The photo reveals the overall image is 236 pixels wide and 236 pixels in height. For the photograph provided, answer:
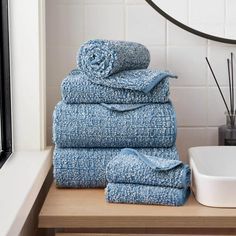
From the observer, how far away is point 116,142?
1.16 metres

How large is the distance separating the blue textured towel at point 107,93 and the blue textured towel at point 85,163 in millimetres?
117

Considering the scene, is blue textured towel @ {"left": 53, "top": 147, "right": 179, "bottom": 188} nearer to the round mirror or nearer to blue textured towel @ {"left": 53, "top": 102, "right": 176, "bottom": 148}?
blue textured towel @ {"left": 53, "top": 102, "right": 176, "bottom": 148}

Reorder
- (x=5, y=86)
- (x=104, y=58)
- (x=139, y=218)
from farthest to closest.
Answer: (x=5, y=86)
(x=104, y=58)
(x=139, y=218)

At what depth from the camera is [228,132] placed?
133 centimetres

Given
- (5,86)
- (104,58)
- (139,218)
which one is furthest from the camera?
(5,86)

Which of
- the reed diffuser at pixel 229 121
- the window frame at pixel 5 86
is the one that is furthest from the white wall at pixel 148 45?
the window frame at pixel 5 86

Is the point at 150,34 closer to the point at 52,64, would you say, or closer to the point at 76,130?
the point at 52,64

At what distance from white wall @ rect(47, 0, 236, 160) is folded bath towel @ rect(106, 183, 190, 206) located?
1.37 ft

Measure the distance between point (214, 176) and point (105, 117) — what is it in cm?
28

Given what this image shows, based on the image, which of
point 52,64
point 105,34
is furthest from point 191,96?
point 52,64

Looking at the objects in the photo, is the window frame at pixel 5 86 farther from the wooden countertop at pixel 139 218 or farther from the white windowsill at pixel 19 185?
the wooden countertop at pixel 139 218

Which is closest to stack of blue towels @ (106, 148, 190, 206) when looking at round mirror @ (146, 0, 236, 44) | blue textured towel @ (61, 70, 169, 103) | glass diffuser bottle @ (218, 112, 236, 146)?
blue textured towel @ (61, 70, 169, 103)

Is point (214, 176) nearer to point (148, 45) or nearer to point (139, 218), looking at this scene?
point (139, 218)

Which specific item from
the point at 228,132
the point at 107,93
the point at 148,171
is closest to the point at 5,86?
the point at 107,93
